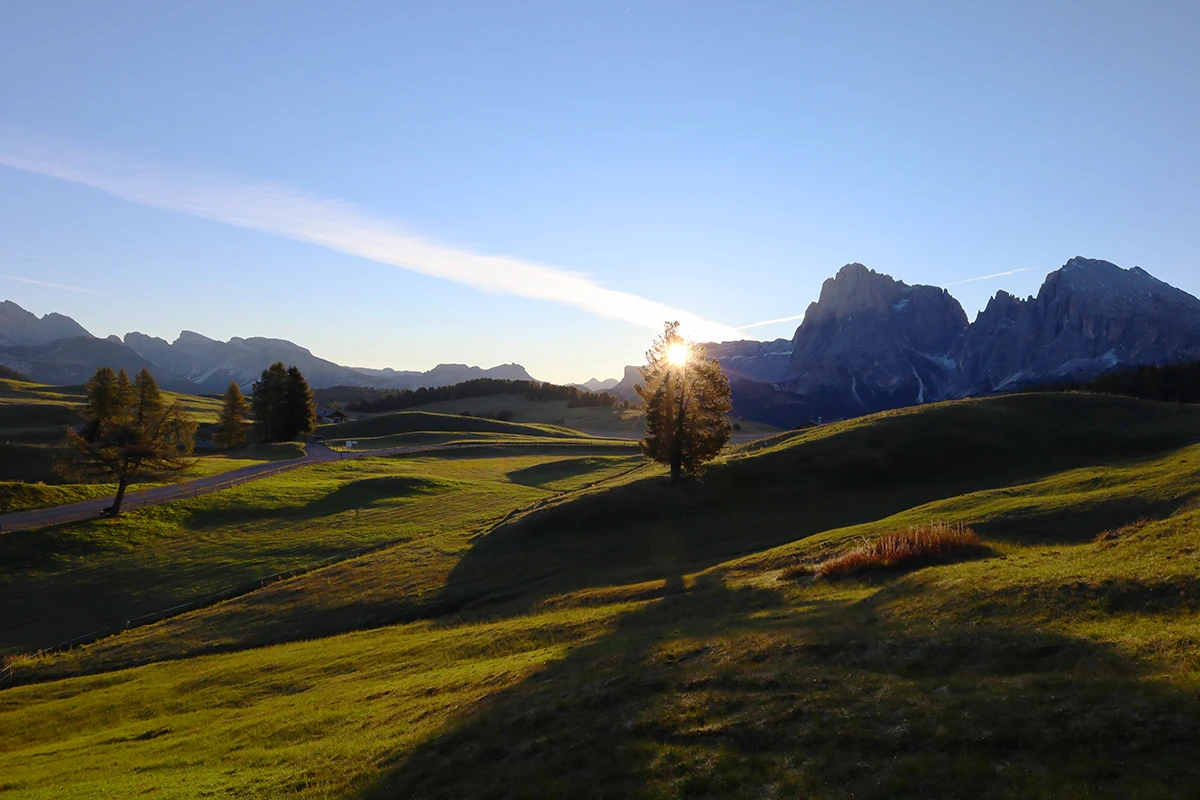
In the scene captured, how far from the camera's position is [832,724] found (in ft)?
39.1

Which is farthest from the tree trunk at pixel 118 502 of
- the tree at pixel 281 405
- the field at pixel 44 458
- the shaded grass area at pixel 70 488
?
the tree at pixel 281 405

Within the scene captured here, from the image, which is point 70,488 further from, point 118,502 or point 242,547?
point 242,547

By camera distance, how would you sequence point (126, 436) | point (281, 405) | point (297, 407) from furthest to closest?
point (297, 407) < point (281, 405) < point (126, 436)

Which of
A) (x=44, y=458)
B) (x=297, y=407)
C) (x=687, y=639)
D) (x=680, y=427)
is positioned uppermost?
(x=680, y=427)

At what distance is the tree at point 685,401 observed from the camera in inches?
1953

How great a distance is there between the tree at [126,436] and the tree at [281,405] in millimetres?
49403

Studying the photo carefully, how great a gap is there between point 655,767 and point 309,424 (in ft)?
404

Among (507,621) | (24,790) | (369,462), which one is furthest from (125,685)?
(369,462)

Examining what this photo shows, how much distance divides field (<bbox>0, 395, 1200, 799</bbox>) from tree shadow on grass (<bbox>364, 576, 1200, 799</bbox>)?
0.21 ft

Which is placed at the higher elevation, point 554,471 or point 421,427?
point 421,427

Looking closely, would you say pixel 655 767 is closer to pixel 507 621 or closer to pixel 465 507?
pixel 507 621

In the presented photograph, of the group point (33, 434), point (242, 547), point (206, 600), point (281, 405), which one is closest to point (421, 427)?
point (281, 405)

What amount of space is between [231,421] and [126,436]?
5351 centimetres

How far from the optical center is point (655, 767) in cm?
1204
